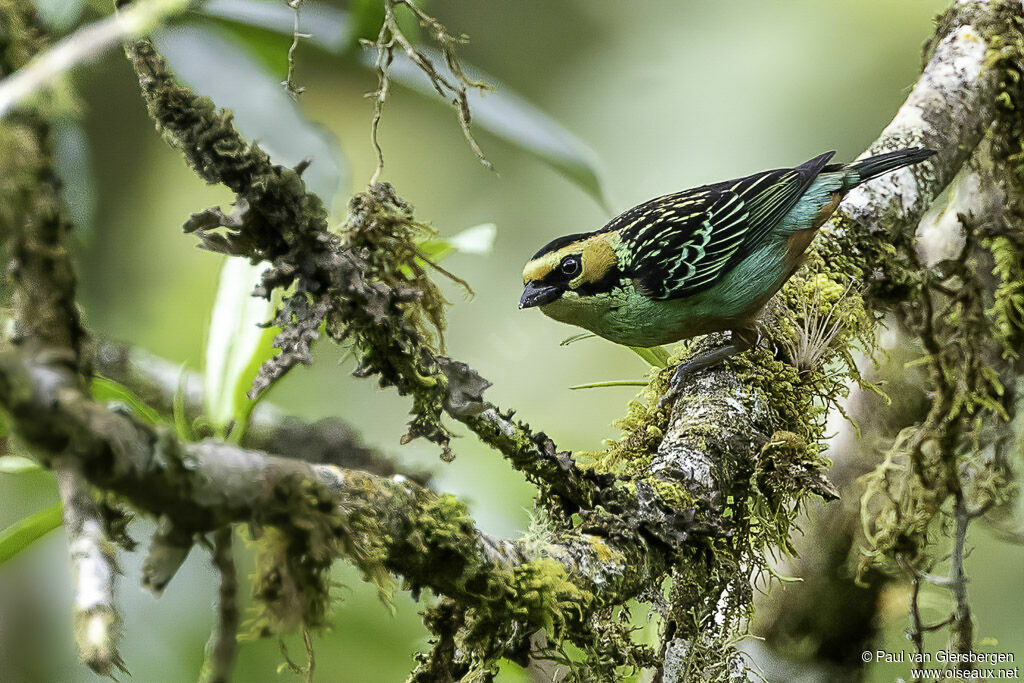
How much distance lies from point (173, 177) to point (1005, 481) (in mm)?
4707

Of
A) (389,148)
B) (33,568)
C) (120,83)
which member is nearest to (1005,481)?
(33,568)

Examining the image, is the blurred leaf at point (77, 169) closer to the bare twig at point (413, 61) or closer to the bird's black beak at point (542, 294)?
the bird's black beak at point (542, 294)

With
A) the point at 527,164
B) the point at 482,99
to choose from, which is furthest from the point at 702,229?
the point at 527,164

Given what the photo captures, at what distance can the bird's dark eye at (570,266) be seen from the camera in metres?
2.04

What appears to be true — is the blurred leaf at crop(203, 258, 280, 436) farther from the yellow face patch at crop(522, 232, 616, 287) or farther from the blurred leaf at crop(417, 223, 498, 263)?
the yellow face patch at crop(522, 232, 616, 287)

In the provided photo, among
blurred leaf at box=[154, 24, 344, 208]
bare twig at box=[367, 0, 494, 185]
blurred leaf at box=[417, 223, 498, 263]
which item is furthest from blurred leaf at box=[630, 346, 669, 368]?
bare twig at box=[367, 0, 494, 185]

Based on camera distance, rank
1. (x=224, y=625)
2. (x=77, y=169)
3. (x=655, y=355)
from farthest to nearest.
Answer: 1. (x=77, y=169)
2. (x=655, y=355)
3. (x=224, y=625)

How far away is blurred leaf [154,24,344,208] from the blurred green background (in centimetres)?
120

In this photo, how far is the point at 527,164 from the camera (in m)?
5.45

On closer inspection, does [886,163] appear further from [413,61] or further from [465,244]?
[413,61]

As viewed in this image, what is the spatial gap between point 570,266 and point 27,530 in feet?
4.99

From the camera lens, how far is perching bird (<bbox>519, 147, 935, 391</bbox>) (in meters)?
1.99

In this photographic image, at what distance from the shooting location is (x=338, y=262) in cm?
106

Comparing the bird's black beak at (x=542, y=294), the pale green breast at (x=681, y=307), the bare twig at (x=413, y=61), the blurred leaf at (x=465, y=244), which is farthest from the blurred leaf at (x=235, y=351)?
the bare twig at (x=413, y=61)
